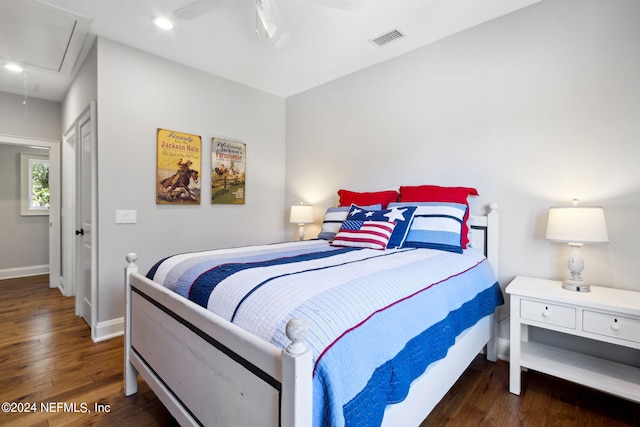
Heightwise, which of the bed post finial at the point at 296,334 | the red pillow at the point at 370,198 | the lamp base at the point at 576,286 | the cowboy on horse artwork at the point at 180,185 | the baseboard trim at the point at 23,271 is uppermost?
the cowboy on horse artwork at the point at 180,185

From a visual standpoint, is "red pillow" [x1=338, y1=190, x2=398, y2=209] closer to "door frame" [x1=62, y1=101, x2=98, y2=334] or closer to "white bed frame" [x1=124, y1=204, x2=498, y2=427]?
"white bed frame" [x1=124, y1=204, x2=498, y2=427]

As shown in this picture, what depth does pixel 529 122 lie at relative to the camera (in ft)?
7.13

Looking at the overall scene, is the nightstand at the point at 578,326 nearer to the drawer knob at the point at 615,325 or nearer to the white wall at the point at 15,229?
the drawer knob at the point at 615,325

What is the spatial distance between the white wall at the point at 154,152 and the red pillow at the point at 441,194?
6.17ft

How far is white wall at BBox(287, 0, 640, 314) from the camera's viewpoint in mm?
1862

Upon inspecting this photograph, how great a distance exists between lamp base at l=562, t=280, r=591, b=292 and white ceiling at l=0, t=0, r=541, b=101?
6.22ft

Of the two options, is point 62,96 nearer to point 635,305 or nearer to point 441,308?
point 441,308

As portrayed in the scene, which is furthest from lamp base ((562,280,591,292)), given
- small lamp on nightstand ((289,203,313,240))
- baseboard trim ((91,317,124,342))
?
baseboard trim ((91,317,124,342))

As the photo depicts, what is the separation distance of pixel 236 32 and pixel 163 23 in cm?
54

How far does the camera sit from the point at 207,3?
1.80 m

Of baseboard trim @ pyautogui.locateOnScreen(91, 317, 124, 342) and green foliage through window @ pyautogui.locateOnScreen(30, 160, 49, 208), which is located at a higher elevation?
green foliage through window @ pyautogui.locateOnScreen(30, 160, 49, 208)

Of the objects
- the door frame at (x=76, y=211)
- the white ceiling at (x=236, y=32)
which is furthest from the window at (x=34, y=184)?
the white ceiling at (x=236, y=32)

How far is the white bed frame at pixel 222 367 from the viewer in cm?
76

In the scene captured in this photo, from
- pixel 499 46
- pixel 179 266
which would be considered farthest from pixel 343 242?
pixel 499 46
